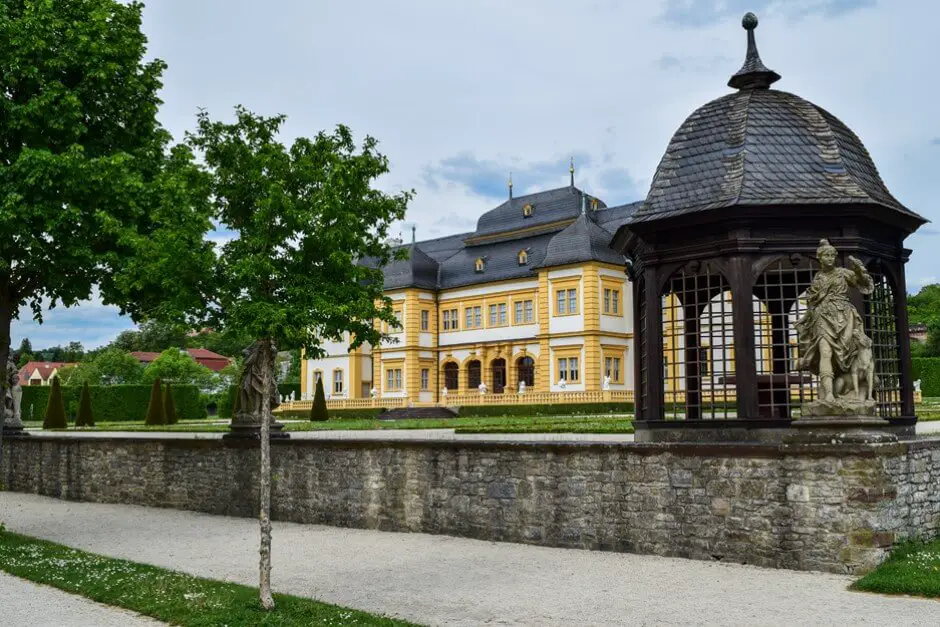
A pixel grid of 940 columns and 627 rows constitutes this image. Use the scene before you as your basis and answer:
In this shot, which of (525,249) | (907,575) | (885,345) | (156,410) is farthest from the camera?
(525,249)

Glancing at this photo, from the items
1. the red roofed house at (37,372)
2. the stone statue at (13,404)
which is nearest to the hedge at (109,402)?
the stone statue at (13,404)

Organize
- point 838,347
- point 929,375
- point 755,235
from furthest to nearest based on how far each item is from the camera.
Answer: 1. point 929,375
2. point 755,235
3. point 838,347

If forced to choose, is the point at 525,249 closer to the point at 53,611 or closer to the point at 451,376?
the point at 451,376

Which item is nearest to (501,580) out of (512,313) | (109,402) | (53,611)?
(53,611)

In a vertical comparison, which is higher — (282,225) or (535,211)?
(535,211)

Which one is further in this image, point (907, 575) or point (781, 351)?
point (781, 351)

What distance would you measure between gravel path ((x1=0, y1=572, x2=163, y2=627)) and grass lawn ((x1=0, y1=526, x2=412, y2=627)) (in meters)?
0.15

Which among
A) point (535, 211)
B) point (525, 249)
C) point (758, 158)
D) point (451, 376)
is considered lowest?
point (451, 376)

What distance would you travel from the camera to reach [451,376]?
6250 centimetres

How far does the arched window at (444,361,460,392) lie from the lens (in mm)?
62013

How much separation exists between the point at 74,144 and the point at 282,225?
7413 mm

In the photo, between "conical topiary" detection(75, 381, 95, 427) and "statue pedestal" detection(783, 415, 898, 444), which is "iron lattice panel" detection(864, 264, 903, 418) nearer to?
"statue pedestal" detection(783, 415, 898, 444)

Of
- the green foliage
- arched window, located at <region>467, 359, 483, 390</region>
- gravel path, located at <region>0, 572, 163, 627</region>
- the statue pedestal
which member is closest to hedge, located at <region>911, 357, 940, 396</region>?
arched window, located at <region>467, 359, 483, 390</region>

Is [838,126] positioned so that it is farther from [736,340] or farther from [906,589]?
[906,589]
